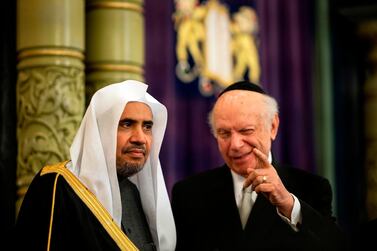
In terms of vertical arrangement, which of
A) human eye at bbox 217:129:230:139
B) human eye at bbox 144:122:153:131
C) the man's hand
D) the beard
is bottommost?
the man's hand

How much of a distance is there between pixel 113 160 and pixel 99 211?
0.24 metres

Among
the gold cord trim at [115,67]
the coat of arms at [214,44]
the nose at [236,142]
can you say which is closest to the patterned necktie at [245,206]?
the nose at [236,142]

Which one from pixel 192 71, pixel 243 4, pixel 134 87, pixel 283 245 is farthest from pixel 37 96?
pixel 243 4

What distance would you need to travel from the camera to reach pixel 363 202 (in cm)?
736

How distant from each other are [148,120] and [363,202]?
5016 millimetres

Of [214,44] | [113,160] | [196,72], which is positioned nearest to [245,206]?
[113,160]

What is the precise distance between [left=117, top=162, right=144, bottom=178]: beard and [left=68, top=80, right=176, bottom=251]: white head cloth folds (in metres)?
0.08

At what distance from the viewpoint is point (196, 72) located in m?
5.93

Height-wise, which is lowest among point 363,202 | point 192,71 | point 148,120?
point 363,202

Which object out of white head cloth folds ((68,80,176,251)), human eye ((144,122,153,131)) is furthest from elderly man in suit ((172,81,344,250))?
human eye ((144,122,153,131))

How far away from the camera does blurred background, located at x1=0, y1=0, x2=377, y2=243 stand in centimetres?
385

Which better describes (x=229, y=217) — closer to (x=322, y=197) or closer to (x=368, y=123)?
(x=322, y=197)

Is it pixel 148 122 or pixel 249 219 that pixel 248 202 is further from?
pixel 148 122

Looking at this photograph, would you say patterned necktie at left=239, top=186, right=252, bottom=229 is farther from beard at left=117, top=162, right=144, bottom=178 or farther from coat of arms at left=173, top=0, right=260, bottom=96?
coat of arms at left=173, top=0, right=260, bottom=96
